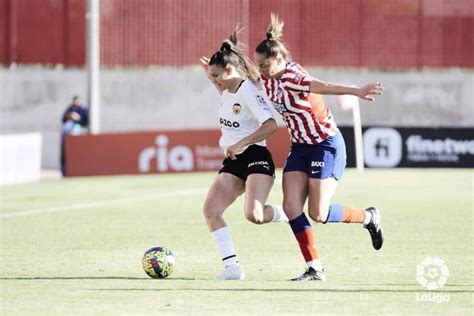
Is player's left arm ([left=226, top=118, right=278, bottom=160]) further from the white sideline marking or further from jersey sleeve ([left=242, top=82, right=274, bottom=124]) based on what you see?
the white sideline marking

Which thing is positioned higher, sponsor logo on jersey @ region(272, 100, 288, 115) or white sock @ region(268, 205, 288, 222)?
sponsor logo on jersey @ region(272, 100, 288, 115)

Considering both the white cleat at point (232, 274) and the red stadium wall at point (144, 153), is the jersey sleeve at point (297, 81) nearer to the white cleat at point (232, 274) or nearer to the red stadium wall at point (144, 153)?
the white cleat at point (232, 274)

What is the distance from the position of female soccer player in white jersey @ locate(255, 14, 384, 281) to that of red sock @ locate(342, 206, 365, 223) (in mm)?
115

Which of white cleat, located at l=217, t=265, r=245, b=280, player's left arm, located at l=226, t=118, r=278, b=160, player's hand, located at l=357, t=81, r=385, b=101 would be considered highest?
player's hand, located at l=357, t=81, r=385, b=101

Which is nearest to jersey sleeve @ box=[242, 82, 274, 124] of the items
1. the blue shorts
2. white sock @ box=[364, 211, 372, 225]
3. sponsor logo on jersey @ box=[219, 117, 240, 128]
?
sponsor logo on jersey @ box=[219, 117, 240, 128]

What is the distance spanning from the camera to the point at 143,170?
1126 inches

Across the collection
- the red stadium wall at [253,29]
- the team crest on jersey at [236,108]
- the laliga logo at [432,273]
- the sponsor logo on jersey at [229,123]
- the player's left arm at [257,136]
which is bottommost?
the laliga logo at [432,273]

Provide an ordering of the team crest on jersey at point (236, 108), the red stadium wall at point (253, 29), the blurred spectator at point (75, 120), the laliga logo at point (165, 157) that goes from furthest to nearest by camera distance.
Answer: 1. the red stadium wall at point (253, 29)
2. the blurred spectator at point (75, 120)
3. the laliga logo at point (165, 157)
4. the team crest on jersey at point (236, 108)

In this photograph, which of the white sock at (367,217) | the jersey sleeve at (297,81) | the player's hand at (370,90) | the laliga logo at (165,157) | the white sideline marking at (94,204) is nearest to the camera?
the player's hand at (370,90)

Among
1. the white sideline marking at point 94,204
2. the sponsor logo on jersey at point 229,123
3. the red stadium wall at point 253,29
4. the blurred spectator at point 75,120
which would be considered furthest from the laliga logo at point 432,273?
the red stadium wall at point 253,29

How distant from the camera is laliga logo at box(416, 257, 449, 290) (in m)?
10.8

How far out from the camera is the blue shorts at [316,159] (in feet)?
36.5

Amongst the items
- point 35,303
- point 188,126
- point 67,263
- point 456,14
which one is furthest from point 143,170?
point 35,303

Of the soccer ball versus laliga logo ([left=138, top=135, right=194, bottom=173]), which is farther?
laliga logo ([left=138, top=135, right=194, bottom=173])
